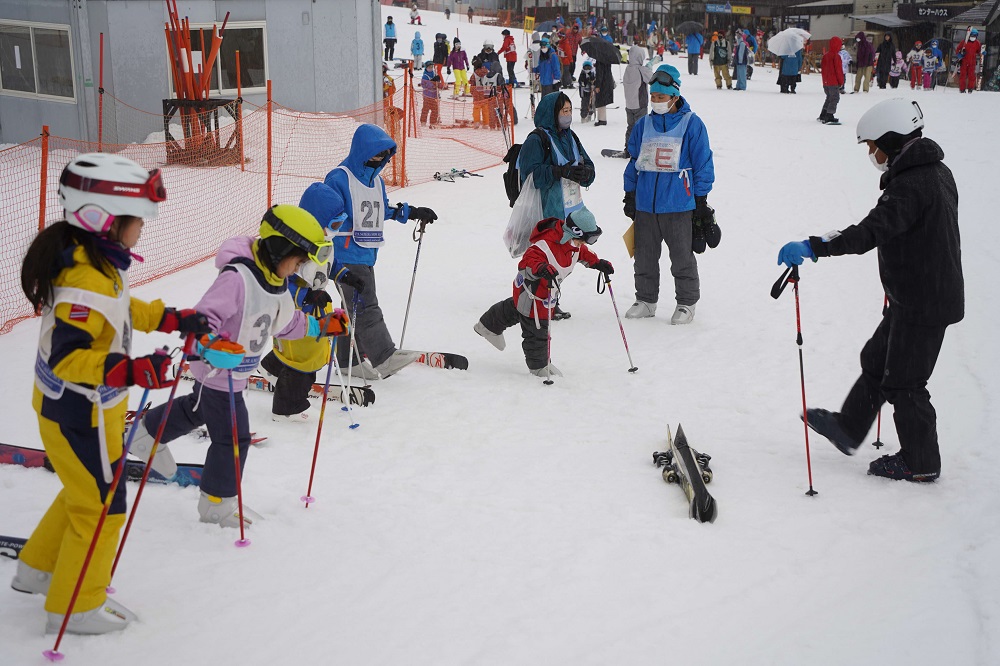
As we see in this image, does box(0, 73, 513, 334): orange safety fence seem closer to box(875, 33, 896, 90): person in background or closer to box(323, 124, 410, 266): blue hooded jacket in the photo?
box(323, 124, 410, 266): blue hooded jacket

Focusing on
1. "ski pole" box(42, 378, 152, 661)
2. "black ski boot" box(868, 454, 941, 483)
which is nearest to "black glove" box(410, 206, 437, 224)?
"black ski boot" box(868, 454, 941, 483)

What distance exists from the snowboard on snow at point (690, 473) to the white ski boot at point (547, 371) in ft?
4.36

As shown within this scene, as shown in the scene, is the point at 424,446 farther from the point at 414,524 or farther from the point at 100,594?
the point at 100,594

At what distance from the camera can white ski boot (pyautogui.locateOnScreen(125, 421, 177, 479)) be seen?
4191mm

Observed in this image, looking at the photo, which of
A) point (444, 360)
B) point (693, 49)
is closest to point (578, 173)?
point (444, 360)

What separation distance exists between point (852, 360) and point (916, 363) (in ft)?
7.23

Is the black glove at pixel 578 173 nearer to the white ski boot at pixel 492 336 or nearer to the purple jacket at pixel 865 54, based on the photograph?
the white ski boot at pixel 492 336

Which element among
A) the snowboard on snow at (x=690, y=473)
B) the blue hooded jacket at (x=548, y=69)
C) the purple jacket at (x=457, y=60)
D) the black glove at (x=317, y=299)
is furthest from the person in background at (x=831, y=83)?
the black glove at (x=317, y=299)

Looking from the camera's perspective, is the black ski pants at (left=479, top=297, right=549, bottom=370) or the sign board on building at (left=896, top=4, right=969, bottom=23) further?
the sign board on building at (left=896, top=4, right=969, bottom=23)

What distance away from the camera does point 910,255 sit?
4680 mm

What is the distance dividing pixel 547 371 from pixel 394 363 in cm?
107

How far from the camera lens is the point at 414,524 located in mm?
4383

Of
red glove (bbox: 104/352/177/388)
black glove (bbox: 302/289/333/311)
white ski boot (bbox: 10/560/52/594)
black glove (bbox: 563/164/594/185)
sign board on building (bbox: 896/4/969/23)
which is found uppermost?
sign board on building (bbox: 896/4/969/23)

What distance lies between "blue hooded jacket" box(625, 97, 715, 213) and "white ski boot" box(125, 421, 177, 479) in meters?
4.34
